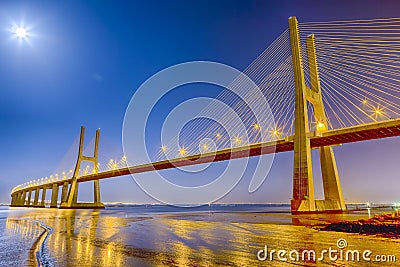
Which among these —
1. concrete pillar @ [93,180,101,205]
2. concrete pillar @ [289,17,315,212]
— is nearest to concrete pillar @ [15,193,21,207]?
concrete pillar @ [93,180,101,205]

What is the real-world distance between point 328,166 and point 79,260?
89.9 feet

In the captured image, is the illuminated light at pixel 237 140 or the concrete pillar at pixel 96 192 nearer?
the illuminated light at pixel 237 140

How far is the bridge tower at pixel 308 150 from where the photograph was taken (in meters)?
25.1

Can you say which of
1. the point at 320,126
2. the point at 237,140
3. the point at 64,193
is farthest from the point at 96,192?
the point at 320,126

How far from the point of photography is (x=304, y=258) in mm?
7039

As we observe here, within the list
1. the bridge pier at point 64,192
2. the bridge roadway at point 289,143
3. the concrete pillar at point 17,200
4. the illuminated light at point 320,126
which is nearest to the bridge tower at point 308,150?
the illuminated light at point 320,126

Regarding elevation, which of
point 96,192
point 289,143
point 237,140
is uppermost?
point 237,140

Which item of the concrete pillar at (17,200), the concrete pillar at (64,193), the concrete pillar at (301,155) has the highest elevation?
the concrete pillar at (301,155)

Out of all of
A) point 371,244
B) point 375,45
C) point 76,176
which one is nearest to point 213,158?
point 375,45

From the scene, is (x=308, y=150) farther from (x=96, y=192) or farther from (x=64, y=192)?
(x=64, y=192)

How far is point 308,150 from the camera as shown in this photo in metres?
25.8

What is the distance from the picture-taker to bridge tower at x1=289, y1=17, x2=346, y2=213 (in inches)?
989

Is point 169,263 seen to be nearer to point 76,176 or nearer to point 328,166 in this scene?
point 328,166

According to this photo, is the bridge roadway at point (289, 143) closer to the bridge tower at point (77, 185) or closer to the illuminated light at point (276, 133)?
the illuminated light at point (276, 133)
